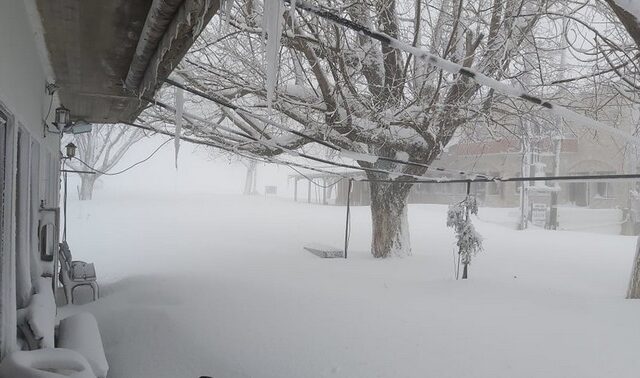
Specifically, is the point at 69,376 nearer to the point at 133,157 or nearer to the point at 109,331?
the point at 109,331

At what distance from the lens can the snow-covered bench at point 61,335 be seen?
10.9ft

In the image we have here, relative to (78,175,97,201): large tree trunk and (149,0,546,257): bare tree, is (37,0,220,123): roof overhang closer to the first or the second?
(149,0,546,257): bare tree

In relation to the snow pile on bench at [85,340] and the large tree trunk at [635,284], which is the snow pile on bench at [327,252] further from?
the snow pile on bench at [85,340]

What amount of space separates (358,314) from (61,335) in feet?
10.7

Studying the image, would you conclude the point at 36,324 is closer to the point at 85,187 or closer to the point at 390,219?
the point at 390,219

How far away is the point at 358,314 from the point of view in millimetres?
6125

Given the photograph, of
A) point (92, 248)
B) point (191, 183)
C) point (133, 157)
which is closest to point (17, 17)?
point (92, 248)

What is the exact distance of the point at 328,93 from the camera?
28.5ft

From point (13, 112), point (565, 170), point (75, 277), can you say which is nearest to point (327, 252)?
point (75, 277)

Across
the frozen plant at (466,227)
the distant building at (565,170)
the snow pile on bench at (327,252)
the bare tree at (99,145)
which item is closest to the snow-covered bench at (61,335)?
the frozen plant at (466,227)

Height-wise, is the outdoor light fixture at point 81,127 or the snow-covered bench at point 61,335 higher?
the outdoor light fixture at point 81,127

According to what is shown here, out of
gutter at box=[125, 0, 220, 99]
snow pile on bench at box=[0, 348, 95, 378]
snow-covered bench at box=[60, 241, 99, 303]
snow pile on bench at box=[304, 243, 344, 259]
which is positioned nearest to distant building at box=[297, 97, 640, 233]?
snow pile on bench at box=[304, 243, 344, 259]

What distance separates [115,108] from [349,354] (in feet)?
15.4

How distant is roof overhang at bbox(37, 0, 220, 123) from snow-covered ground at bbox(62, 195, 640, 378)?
2.55 meters
